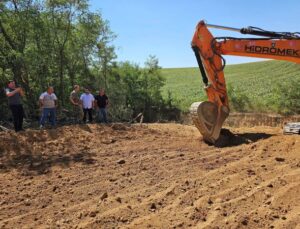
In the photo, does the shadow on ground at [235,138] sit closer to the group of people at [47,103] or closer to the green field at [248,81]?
the group of people at [47,103]

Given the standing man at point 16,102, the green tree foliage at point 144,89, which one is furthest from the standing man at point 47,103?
the green tree foliage at point 144,89

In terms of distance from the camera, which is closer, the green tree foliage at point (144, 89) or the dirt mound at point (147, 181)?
the dirt mound at point (147, 181)

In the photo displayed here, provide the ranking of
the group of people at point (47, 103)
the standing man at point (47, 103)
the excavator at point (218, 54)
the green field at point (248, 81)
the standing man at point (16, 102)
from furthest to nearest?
the green field at point (248, 81) < the standing man at point (47, 103) < the group of people at point (47, 103) < the standing man at point (16, 102) < the excavator at point (218, 54)

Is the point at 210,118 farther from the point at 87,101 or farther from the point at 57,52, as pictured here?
the point at 57,52

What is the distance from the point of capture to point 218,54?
34.5ft

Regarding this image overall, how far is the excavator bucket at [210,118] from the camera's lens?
10.2 meters

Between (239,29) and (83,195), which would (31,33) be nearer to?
(239,29)

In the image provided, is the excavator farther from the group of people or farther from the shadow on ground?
the group of people

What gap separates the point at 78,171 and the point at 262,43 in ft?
17.1

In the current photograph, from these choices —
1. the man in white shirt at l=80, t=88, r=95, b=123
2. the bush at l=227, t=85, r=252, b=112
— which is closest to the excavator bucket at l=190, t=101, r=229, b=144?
the man in white shirt at l=80, t=88, r=95, b=123

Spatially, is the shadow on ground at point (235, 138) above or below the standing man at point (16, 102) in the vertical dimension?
below

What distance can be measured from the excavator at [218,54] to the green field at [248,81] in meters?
14.6

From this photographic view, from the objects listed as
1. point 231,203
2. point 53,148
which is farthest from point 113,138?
point 231,203

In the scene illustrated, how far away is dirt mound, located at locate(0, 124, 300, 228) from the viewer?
5.55m
